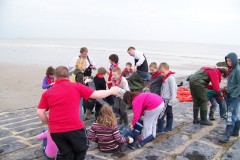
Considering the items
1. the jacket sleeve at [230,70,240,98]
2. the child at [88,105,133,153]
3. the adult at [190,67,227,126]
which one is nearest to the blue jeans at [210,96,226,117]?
the adult at [190,67,227,126]

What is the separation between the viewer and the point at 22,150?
4.71 m

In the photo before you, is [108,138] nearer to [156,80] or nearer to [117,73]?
[117,73]

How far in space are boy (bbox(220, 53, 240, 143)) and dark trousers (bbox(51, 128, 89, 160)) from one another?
2942mm

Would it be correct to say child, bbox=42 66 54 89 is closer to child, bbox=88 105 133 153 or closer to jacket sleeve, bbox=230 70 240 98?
child, bbox=88 105 133 153

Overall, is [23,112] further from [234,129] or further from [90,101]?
[234,129]

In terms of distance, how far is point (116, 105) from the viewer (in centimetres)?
605

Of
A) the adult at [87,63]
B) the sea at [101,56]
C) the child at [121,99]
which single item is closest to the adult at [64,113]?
the child at [121,99]

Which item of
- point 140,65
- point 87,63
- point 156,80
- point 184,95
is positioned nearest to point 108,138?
point 156,80

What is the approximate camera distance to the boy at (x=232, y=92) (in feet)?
16.9

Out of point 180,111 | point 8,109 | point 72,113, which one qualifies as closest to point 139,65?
point 180,111

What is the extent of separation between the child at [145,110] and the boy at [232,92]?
137 cm

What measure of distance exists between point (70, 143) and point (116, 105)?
2.50 m

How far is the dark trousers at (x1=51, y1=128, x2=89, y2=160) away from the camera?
11.6 ft

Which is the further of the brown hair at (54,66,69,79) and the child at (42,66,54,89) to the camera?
the child at (42,66,54,89)
